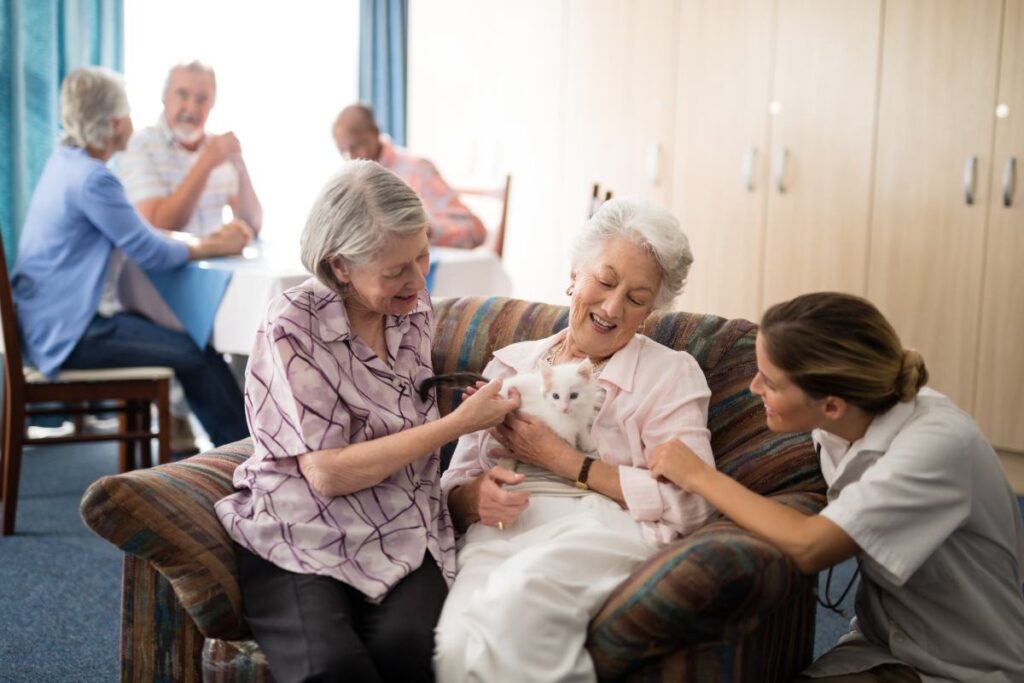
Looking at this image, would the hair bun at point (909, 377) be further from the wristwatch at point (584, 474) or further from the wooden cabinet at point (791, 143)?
the wooden cabinet at point (791, 143)

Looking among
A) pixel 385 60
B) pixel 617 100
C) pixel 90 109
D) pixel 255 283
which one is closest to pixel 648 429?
pixel 255 283

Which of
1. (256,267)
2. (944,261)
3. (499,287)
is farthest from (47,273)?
(944,261)

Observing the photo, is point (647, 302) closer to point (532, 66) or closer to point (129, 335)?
point (129, 335)

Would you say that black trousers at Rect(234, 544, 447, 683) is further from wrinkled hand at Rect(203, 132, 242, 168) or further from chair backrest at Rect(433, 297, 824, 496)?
wrinkled hand at Rect(203, 132, 242, 168)

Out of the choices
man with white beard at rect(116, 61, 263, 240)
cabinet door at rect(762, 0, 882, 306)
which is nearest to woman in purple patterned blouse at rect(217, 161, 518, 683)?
man with white beard at rect(116, 61, 263, 240)

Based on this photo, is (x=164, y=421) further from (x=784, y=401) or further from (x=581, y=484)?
(x=784, y=401)

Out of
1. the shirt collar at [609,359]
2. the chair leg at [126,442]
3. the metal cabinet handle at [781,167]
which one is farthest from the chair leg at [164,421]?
the metal cabinet handle at [781,167]

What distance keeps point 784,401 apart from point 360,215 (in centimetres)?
75

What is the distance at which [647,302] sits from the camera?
198cm

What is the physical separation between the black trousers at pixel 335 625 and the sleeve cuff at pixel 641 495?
36cm

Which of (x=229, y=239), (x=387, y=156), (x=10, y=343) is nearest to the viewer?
(x=10, y=343)

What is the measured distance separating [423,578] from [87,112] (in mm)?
2486

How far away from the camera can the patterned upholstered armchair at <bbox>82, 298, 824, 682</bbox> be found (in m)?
1.48

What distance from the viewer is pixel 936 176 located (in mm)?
4105
